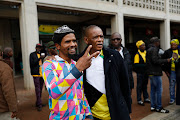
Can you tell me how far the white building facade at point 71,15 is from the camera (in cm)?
690

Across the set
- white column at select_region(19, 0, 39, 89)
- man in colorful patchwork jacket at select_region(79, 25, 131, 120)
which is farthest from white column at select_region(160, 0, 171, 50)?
man in colorful patchwork jacket at select_region(79, 25, 131, 120)

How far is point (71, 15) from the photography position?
12930 millimetres

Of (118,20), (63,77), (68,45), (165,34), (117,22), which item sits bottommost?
(63,77)

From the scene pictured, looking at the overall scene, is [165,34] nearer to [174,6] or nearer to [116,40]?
[174,6]

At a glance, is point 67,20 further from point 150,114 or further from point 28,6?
point 150,114

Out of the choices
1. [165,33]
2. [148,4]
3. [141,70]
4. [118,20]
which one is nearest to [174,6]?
[165,33]

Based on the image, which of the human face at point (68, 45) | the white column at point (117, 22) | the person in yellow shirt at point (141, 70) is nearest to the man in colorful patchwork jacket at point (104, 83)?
the human face at point (68, 45)

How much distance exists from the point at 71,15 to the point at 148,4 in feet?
19.0

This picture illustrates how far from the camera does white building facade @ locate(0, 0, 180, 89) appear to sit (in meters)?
6.90

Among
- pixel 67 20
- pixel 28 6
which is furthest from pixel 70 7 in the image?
pixel 67 20

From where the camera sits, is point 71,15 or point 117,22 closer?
point 117,22

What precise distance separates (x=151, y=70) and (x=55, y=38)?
334 centimetres

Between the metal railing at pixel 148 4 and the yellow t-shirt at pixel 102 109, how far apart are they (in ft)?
29.3

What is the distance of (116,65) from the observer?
6.67 feet
